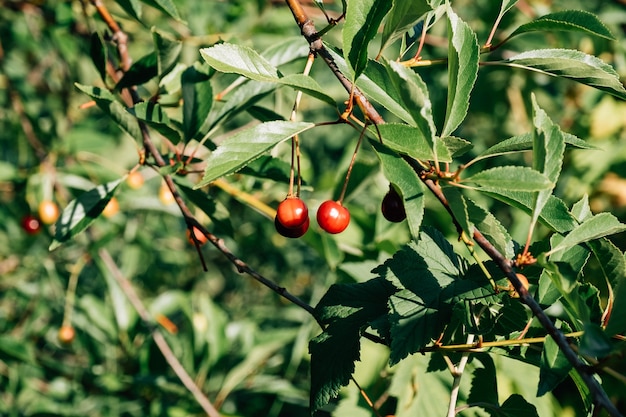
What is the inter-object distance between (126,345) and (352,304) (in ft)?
5.50

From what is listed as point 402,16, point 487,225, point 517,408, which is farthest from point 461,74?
point 517,408

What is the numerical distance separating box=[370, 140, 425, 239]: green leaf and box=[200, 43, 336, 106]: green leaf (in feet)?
0.42

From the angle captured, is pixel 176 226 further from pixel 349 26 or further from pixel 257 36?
pixel 349 26

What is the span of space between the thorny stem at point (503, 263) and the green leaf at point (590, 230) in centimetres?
9

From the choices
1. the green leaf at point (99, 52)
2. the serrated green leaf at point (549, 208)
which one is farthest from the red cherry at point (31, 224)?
the serrated green leaf at point (549, 208)

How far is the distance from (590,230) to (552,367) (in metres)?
0.22

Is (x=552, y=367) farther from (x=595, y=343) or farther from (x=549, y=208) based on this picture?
(x=549, y=208)

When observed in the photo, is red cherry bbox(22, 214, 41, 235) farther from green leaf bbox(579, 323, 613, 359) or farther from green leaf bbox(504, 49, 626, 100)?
green leaf bbox(579, 323, 613, 359)

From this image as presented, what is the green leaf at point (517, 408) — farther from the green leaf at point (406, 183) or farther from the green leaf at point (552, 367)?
the green leaf at point (406, 183)

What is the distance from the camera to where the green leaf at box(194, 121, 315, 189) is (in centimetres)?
90

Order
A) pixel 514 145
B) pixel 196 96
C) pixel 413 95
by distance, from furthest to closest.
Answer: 1. pixel 196 96
2. pixel 514 145
3. pixel 413 95

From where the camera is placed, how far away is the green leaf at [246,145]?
90cm

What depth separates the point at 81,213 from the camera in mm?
1382

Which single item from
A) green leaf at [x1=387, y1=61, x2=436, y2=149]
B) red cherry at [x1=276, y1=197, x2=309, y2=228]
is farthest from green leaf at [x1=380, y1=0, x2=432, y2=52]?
red cherry at [x1=276, y1=197, x2=309, y2=228]
